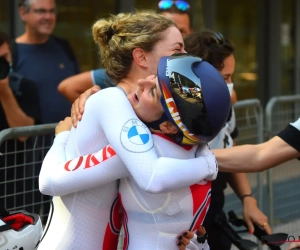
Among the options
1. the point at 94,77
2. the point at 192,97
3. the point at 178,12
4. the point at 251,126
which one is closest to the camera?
the point at 192,97

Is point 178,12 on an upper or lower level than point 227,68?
lower

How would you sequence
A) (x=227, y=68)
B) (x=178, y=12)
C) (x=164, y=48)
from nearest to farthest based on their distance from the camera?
(x=164, y=48) → (x=227, y=68) → (x=178, y=12)

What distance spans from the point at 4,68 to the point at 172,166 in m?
2.13

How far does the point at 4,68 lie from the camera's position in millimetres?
4047

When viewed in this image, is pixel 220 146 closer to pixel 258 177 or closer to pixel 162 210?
pixel 162 210

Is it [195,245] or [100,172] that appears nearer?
[100,172]

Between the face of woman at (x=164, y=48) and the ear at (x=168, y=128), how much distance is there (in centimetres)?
23

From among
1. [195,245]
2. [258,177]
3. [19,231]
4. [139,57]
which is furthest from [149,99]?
[258,177]

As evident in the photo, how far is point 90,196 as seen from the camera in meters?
2.35

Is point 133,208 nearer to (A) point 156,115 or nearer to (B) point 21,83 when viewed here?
(A) point 156,115

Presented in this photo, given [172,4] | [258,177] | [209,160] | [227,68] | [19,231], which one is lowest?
[258,177]

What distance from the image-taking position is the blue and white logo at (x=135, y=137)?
85.7 inches

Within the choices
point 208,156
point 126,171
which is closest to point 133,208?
point 126,171

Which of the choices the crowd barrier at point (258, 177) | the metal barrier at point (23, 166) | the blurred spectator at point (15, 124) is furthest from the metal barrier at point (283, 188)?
the metal barrier at point (23, 166)
